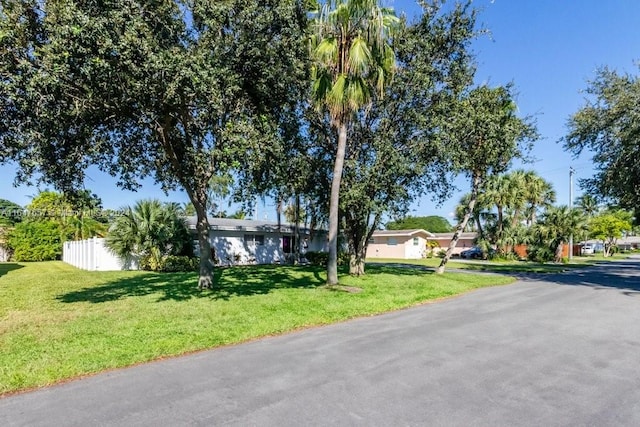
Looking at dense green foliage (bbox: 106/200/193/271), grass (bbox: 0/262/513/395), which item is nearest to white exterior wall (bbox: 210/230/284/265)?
dense green foliage (bbox: 106/200/193/271)

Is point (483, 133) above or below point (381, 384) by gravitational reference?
above

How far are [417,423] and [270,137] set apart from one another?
7.55m

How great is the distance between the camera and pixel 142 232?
791 inches

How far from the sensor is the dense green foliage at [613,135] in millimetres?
15422

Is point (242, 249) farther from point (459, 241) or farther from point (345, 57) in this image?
point (459, 241)

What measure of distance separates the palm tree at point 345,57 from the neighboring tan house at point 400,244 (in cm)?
2966

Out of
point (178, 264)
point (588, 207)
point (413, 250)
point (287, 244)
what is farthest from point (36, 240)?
point (588, 207)

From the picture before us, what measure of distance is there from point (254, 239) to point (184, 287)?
13.6 m

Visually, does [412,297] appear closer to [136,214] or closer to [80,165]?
[80,165]

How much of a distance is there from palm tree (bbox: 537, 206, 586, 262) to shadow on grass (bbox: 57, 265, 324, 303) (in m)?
25.5

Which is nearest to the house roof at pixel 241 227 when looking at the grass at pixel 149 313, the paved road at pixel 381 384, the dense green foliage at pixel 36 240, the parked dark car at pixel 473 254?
the grass at pixel 149 313

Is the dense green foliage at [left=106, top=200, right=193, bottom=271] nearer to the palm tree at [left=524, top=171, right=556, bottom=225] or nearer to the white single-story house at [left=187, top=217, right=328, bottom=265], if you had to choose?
the white single-story house at [left=187, top=217, right=328, bottom=265]

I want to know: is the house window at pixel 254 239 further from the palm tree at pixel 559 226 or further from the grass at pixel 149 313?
the palm tree at pixel 559 226

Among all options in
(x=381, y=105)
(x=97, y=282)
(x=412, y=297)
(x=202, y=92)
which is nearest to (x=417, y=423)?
(x=202, y=92)
